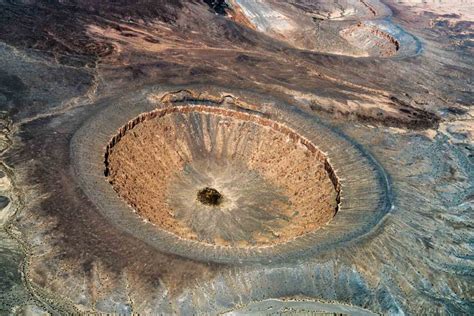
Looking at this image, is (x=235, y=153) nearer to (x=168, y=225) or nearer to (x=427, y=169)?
(x=168, y=225)

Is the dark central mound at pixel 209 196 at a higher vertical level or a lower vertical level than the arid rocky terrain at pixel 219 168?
lower

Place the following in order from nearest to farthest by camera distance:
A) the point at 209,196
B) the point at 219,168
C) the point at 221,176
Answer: the point at 209,196, the point at 221,176, the point at 219,168

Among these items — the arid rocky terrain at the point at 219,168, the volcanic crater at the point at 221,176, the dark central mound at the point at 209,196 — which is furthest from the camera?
the dark central mound at the point at 209,196

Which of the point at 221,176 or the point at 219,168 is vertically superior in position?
the point at 219,168

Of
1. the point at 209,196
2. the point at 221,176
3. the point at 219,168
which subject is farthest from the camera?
the point at 219,168

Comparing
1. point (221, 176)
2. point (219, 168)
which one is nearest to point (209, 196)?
point (221, 176)

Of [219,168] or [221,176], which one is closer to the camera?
[221,176]

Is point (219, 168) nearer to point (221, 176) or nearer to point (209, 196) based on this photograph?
point (221, 176)
